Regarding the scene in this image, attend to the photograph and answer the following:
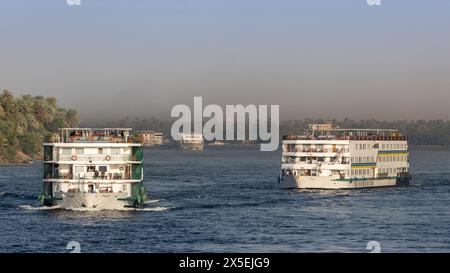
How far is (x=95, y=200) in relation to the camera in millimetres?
94625

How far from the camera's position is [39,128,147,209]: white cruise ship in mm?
95188

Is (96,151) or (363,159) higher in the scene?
(96,151)

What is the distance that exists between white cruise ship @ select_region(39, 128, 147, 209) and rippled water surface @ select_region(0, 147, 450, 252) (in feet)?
5.72

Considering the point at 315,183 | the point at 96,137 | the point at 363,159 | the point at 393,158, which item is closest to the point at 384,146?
the point at 393,158

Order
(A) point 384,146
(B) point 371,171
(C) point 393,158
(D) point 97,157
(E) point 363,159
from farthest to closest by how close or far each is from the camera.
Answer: (C) point 393,158 < (A) point 384,146 < (B) point 371,171 < (E) point 363,159 < (D) point 97,157

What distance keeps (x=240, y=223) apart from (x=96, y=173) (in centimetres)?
1590

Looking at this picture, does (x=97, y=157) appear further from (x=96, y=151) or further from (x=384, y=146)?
(x=384, y=146)

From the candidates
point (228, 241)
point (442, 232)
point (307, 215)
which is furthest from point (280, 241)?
point (307, 215)

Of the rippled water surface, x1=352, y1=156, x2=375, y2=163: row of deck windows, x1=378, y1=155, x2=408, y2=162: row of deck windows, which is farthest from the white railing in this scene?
x1=378, y1=155, x2=408, y2=162: row of deck windows

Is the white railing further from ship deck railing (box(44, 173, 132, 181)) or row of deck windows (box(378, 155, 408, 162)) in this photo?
row of deck windows (box(378, 155, 408, 162))

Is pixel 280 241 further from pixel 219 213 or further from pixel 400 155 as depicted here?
pixel 400 155

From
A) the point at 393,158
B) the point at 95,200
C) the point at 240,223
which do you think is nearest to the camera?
the point at 240,223

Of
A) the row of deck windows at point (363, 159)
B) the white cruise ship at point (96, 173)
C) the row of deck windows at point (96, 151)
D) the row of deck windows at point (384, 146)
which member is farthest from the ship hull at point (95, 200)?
the row of deck windows at point (384, 146)

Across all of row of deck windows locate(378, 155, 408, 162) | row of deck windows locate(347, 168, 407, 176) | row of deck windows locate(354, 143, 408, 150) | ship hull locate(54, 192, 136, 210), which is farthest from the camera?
row of deck windows locate(378, 155, 408, 162)
